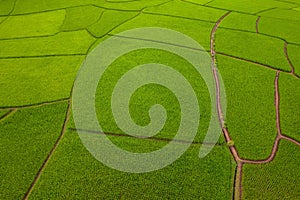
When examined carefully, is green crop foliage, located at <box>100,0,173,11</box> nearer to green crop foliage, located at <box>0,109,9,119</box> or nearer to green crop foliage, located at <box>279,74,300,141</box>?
green crop foliage, located at <box>279,74,300,141</box>

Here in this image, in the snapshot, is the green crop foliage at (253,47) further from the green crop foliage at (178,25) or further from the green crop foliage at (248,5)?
the green crop foliage at (248,5)

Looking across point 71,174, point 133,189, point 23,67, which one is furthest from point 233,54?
point 23,67

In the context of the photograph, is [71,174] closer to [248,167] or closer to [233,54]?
[248,167]

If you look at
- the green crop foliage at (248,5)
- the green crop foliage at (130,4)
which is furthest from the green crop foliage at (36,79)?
the green crop foliage at (248,5)

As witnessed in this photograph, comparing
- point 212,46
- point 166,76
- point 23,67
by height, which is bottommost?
point 23,67

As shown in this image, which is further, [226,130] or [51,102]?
[51,102]

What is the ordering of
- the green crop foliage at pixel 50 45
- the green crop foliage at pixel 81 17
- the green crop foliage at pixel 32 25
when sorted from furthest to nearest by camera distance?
1. the green crop foliage at pixel 81 17
2. the green crop foliage at pixel 32 25
3. the green crop foliage at pixel 50 45

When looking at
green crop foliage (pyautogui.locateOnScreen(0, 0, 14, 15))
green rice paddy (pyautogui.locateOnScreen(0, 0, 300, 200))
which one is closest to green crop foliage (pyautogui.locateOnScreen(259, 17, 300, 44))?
green rice paddy (pyautogui.locateOnScreen(0, 0, 300, 200))
